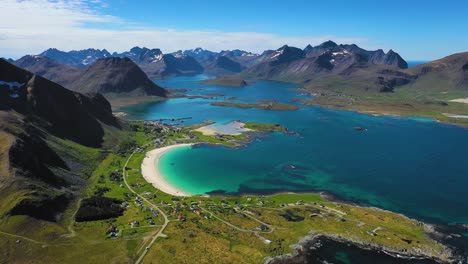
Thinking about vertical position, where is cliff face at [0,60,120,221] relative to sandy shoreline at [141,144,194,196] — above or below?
above

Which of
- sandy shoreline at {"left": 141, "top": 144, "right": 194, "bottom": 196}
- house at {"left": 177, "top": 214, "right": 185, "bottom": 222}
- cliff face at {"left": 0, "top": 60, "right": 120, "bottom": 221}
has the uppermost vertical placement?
cliff face at {"left": 0, "top": 60, "right": 120, "bottom": 221}

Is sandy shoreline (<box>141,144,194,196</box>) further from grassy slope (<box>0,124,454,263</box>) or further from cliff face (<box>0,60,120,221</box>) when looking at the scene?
cliff face (<box>0,60,120,221</box>)

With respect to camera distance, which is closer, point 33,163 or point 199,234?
point 199,234

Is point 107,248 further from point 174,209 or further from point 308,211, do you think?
point 308,211

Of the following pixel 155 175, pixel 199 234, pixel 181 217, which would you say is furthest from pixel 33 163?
pixel 199 234

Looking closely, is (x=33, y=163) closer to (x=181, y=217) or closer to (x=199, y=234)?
(x=181, y=217)

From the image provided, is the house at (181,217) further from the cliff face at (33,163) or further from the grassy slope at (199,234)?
the cliff face at (33,163)

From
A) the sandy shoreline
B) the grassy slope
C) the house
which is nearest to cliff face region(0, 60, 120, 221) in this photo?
the grassy slope

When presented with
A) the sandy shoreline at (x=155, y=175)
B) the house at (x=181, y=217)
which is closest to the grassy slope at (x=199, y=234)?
the house at (x=181, y=217)

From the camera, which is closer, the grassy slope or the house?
the grassy slope

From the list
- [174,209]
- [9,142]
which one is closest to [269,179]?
[174,209]
